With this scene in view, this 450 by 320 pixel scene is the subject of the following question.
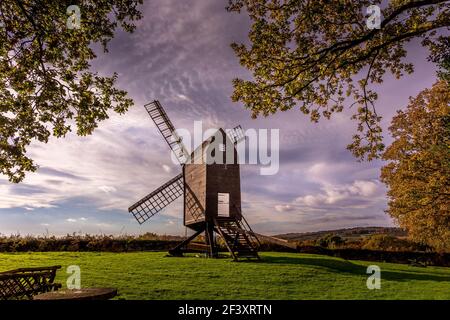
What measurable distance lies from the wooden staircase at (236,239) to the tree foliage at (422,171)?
41.5 feet

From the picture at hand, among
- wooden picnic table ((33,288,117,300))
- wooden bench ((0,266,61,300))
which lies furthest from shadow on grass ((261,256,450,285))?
wooden picnic table ((33,288,117,300))

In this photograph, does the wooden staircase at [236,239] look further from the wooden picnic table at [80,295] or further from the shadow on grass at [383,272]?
the wooden picnic table at [80,295]

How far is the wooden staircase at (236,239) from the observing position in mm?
21594

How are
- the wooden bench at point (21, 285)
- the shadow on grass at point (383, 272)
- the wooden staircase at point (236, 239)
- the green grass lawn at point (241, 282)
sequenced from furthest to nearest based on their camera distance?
the wooden staircase at point (236, 239) < the shadow on grass at point (383, 272) < the green grass lawn at point (241, 282) < the wooden bench at point (21, 285)

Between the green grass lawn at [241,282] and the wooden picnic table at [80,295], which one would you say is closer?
the wooden picnic table at [80,295]

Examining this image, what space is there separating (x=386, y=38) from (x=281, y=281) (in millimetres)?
10653

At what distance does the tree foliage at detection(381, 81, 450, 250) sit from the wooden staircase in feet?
41.5

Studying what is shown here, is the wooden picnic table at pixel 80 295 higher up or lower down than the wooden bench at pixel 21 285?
higher up

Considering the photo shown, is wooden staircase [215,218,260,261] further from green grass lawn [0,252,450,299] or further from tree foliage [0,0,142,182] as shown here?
tree foliage [0,0,142,182]

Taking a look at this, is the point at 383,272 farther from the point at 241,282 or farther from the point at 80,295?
the point at 80,295

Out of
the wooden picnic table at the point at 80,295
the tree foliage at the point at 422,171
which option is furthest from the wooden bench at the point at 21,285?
the tree foliage at the point at 422,171

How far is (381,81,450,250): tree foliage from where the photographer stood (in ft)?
77.9

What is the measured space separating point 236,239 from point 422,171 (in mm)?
15267
